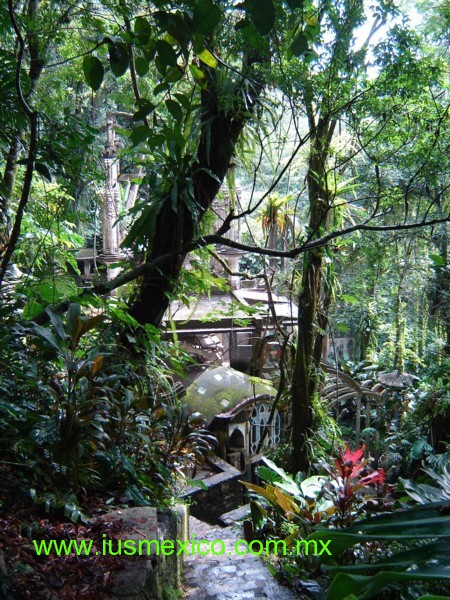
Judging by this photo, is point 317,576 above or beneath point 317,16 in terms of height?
beneath

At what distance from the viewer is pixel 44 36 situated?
3.19 m

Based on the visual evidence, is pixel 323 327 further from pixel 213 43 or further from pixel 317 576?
pixel 213 43

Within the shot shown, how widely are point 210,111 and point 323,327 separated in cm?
193

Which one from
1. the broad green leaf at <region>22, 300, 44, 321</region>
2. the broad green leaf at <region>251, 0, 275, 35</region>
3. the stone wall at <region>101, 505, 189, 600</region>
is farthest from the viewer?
the broad green leaf at <region>22, 300, 44, 321</region>

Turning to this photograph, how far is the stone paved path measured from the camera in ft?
8.63

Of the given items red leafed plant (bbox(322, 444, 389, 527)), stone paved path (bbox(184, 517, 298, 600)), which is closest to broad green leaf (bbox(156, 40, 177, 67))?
stone paved path (bbox(184, 517, 298, 600))

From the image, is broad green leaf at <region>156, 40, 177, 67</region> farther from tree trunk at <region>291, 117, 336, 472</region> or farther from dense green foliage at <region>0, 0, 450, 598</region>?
tree trunk at <region>291, 117, 336, 472</region>

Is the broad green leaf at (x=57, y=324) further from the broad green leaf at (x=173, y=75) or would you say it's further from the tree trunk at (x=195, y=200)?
the broad green leaf at (x=173, y=75)

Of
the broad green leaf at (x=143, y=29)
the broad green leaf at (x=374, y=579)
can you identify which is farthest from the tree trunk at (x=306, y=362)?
the broad green leaf at (x=374, y=579)

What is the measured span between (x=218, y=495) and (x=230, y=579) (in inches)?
66.8

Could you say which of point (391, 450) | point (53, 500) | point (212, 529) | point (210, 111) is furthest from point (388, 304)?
point (53, 500)

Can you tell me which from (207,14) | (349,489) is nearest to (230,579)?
(349,489)

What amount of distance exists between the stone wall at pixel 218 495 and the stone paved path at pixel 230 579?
0.80 metres

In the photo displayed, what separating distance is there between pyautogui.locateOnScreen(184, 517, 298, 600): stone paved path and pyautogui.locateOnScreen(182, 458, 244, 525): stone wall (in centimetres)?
80
